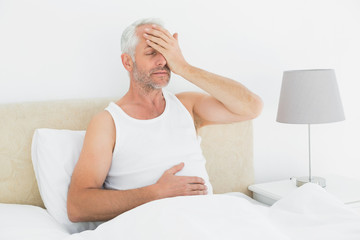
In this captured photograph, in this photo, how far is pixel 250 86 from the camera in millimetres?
2191

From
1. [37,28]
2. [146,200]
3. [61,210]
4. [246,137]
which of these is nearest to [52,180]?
[61,210]

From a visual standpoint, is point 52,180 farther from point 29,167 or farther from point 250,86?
point 250,86

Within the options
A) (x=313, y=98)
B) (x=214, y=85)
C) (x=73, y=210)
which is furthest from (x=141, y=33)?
(x=313, y=98)

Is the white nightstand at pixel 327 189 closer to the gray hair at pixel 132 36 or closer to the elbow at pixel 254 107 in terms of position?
the elbow at pixel 254 107

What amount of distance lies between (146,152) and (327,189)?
1010mm

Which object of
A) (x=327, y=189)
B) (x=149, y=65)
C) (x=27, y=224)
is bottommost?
(x=327, y=189)

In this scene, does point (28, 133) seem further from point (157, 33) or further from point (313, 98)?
point (313, 98)

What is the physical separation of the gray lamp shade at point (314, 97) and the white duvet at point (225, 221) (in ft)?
2.17

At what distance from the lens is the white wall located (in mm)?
1715

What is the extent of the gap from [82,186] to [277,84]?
1338 millimetres

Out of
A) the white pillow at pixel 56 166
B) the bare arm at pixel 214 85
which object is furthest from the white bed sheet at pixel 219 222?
the bare arm at pixel 214 85

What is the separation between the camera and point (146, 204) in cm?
113

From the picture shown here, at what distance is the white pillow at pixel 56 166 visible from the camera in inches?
58.1

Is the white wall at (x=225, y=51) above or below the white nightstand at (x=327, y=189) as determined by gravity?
above
